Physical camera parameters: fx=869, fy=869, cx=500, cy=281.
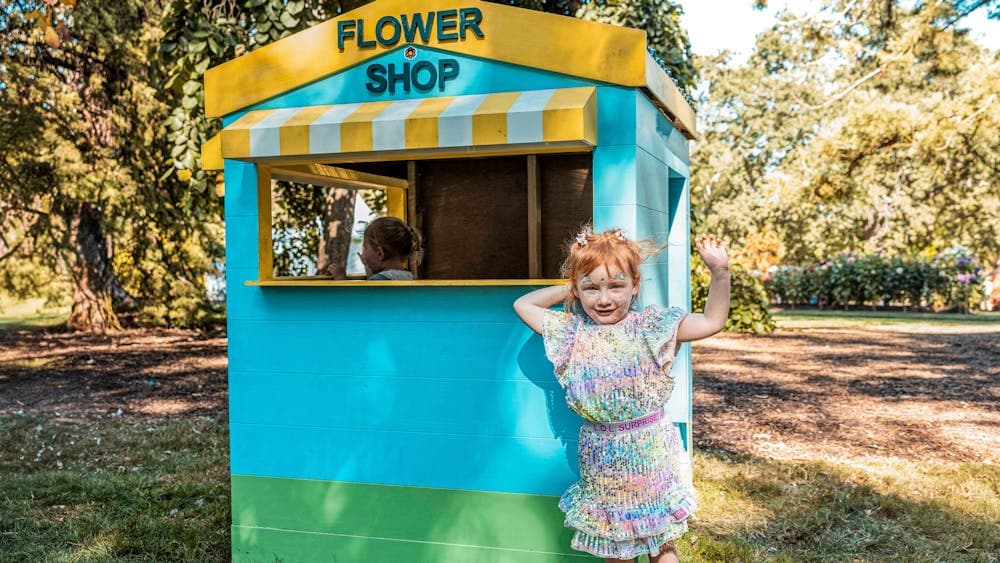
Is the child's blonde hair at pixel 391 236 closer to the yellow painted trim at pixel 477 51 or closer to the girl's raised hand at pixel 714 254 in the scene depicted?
the yellow painted trim at pixel 477 51

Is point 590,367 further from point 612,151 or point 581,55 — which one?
point 581,55

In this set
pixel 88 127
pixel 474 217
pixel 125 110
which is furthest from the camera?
pixel 88 127

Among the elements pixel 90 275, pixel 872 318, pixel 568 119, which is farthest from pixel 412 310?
pixel 872 318

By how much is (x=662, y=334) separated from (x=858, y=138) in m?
10.4

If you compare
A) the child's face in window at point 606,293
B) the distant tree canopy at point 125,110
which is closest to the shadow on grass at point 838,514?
the child's face in window at point 606,293

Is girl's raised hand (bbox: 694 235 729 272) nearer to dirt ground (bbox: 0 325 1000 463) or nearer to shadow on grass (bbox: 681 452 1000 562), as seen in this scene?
shadow on grass (bbox: 681 452 1000 562)

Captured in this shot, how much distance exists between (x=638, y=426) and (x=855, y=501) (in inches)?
96.4

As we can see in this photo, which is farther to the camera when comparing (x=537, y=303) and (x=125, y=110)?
(x=125, y=110)

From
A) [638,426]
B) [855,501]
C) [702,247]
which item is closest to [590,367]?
[638,426]

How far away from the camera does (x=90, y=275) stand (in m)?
14.6

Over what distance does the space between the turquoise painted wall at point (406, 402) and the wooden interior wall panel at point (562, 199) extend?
45cm

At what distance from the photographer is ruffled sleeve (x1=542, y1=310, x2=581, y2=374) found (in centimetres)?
275

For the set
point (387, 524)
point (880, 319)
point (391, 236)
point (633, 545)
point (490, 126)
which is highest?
point (490, 126)

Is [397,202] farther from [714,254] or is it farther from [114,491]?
[714,254]
